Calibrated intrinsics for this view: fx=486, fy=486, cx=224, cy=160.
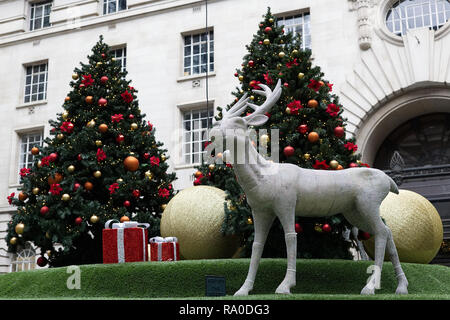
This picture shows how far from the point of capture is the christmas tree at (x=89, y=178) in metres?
9.48

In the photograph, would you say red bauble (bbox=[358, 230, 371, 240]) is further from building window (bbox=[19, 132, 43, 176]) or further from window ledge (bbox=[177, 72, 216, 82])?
building window (bbox=[19, 132, 43, 176])

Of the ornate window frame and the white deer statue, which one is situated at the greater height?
the ornate window frame

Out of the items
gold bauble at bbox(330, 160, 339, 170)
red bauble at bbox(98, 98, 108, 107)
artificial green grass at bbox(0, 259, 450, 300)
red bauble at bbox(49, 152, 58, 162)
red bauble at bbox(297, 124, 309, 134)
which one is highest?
red bauble at bbox(98, 98, 108, 107)

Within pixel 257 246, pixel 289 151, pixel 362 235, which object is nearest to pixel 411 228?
pixel 362 235

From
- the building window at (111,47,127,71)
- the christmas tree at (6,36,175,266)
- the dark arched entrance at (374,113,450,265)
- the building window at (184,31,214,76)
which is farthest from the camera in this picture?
the building window at (111,47,127,71)

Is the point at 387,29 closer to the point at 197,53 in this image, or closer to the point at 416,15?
the point at 416,15

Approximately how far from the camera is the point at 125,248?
24.8 ft

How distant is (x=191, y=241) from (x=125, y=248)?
1168 millimetres

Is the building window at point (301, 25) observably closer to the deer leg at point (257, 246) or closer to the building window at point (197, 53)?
the building window at point (197, 53)

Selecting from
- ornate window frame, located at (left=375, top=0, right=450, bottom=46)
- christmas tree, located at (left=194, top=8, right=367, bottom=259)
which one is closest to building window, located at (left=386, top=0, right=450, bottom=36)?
ornate window frame, located at (left=375, top=0, right=450, bottom=46)

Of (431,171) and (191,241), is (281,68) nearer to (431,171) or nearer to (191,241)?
A: (191,241)

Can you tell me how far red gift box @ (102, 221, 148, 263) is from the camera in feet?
24.7

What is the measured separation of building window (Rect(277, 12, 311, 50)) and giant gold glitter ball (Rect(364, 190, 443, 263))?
398 inches
